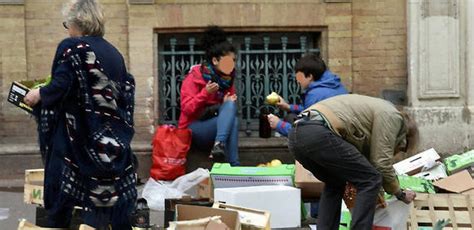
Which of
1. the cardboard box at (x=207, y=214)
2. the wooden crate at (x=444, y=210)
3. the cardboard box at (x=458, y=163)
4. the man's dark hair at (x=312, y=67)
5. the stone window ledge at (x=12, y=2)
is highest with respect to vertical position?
the stone window ledge at (x=12, y=2)

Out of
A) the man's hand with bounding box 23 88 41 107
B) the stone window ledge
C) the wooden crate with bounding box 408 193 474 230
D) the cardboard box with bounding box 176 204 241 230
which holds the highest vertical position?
the stone window ledge

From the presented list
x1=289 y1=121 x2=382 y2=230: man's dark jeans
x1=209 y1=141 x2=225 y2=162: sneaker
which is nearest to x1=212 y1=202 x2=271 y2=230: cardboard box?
x1=289 y1=121 x2=382 y2=230: man's dark jeans

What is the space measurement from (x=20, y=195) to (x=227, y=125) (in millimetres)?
1907

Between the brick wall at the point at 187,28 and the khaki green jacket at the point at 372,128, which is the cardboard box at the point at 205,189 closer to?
the brick wall at the point at 187,28

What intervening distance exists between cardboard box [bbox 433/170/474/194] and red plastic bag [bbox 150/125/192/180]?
2.43 m

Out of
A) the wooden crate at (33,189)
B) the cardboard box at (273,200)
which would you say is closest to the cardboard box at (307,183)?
the cardboard box at (273,200)

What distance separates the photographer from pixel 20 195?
770 centimetres

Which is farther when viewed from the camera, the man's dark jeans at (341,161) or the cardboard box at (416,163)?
the cardboard box at (416,163)

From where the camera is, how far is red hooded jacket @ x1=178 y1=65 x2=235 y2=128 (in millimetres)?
7773

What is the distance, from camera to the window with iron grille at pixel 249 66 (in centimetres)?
851

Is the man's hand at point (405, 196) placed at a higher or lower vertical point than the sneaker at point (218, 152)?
lower

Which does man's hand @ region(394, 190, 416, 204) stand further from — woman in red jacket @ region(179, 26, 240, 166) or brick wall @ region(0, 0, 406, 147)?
brick wall @ region(0, 0, 406, 147)

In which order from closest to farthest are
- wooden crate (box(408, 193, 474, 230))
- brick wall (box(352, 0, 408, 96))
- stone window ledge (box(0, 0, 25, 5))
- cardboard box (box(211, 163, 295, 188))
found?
1. wooden crate (box(408, 193, 474, 230))
2. cardboard box (box(211, 163, 295, 188))
3. stone window ledge (box(0, 0, 25, 5))
4. brick wall (box(352, 0, 408, 96))

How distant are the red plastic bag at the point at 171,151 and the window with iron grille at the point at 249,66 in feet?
2.32
